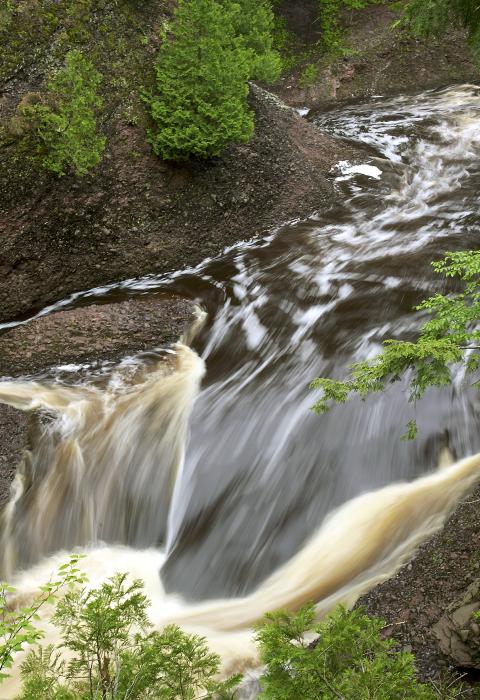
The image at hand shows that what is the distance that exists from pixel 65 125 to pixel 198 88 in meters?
2.64

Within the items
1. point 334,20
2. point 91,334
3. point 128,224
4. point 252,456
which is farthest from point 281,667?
point 334,20

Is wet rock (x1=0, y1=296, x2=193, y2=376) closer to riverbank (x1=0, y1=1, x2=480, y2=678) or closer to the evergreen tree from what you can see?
riverbank (x1=0, y1=1, x2=480, y2=678)

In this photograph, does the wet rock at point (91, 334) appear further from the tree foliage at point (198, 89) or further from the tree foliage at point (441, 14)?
the tree foliage at point (441, 14)

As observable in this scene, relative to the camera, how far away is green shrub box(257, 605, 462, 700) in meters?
3.25

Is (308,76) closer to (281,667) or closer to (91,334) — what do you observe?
(91,334)

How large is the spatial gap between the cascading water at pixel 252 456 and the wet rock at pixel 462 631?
105 centimetres

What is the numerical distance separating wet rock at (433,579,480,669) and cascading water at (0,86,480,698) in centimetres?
105

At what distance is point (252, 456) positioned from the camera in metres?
7.86

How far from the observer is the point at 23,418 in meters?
8.27

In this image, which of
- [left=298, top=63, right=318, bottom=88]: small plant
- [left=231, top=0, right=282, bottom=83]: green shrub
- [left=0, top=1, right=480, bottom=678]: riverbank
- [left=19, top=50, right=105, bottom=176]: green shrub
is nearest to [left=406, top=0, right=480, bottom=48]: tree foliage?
[left=0, top=1, right=480, bottom=678]: riverbank

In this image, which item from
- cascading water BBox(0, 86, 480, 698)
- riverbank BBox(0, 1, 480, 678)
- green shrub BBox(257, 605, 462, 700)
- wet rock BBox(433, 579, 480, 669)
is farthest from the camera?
riverbank BBox(0, 1, 480, 678)

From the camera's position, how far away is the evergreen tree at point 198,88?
37.2 ft

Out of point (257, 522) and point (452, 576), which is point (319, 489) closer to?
point (257, 522)


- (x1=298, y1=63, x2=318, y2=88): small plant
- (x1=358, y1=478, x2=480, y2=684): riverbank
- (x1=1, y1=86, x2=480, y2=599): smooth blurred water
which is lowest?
(x1=358, y1=478, x2=480, y2=684): riverbank
